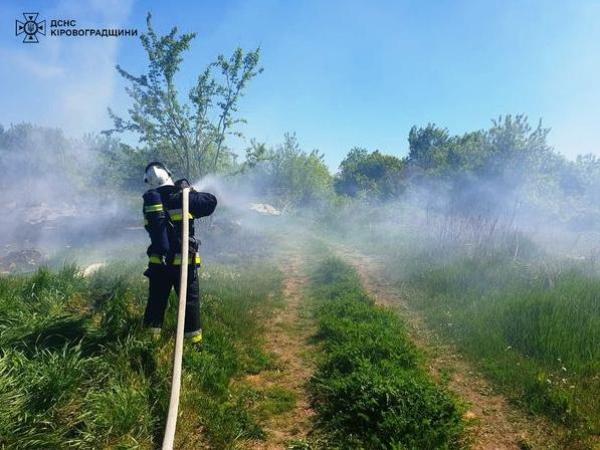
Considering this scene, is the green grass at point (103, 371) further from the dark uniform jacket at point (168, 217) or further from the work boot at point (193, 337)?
the dark uniform jacket at point (168, 217)

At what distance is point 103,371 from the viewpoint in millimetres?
3746

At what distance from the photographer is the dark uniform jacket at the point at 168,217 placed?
484 cm

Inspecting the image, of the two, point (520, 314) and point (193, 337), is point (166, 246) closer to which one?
point (193, 337)

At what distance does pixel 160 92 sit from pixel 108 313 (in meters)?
11.5

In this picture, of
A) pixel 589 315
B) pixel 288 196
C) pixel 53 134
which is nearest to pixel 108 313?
pixel 589 315

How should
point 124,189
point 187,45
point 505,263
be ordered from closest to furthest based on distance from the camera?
1. point 505,263
2. point 187,45
3. point 124,189

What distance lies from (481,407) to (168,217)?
4.59 meters

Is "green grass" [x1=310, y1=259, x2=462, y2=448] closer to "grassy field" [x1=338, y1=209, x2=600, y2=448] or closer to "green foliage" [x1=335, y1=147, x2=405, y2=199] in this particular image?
"grassy field" [x1=338, y1=209, x2=600, y2=448]

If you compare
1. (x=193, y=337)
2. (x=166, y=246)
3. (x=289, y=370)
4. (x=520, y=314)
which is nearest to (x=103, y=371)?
(x=193, y=337)

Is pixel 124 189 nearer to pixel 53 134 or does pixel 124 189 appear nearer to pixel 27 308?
pixel 53 134

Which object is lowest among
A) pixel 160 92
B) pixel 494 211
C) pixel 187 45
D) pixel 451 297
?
pixel 451 297

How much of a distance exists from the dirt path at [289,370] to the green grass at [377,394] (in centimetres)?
20

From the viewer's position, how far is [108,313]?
203 inches

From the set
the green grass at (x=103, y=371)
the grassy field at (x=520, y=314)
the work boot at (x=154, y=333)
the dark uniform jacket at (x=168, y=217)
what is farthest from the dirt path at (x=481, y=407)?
the dark uniform jacket at (x=168, y=217)
